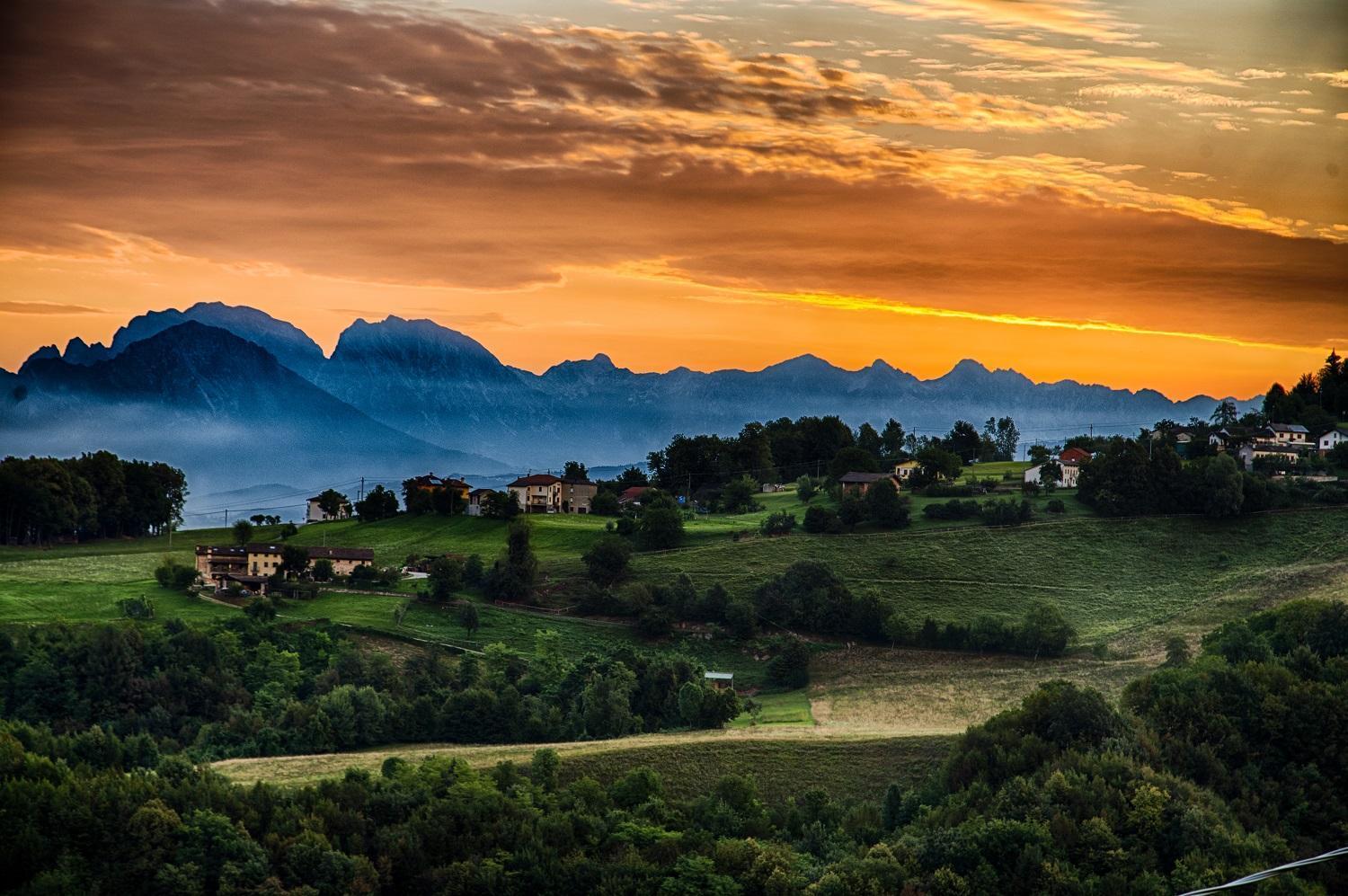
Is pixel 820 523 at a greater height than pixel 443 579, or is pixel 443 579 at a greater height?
pixel 820 523

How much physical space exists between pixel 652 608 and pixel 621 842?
93.8 ft

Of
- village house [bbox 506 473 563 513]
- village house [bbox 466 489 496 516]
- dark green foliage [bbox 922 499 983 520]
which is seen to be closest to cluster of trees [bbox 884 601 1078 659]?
dark green foliage [bbox 922 499 983 520]

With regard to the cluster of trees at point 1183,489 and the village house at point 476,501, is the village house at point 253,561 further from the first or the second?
the cluster of trees at point 1183,489

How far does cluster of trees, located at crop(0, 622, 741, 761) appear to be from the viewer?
4647 centimetres

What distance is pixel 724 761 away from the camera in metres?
40.4

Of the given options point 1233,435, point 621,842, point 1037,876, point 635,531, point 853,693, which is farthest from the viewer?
point 1233,435

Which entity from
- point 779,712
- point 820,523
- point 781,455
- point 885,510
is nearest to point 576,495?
point 781,455

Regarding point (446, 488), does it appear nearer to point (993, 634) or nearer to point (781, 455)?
point (781, 455)

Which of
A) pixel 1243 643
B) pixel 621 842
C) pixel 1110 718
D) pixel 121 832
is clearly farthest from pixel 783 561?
pixel 121 832

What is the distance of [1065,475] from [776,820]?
52627 millimetres

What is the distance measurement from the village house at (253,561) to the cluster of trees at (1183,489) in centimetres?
3942

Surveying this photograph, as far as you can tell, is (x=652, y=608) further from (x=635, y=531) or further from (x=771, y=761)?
(x=771, y=761)

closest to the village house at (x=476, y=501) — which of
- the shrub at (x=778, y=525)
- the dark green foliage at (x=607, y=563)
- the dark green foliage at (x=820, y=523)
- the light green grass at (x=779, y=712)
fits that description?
the dark green foliage at (x=607, y=563)

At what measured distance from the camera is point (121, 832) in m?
30.2
